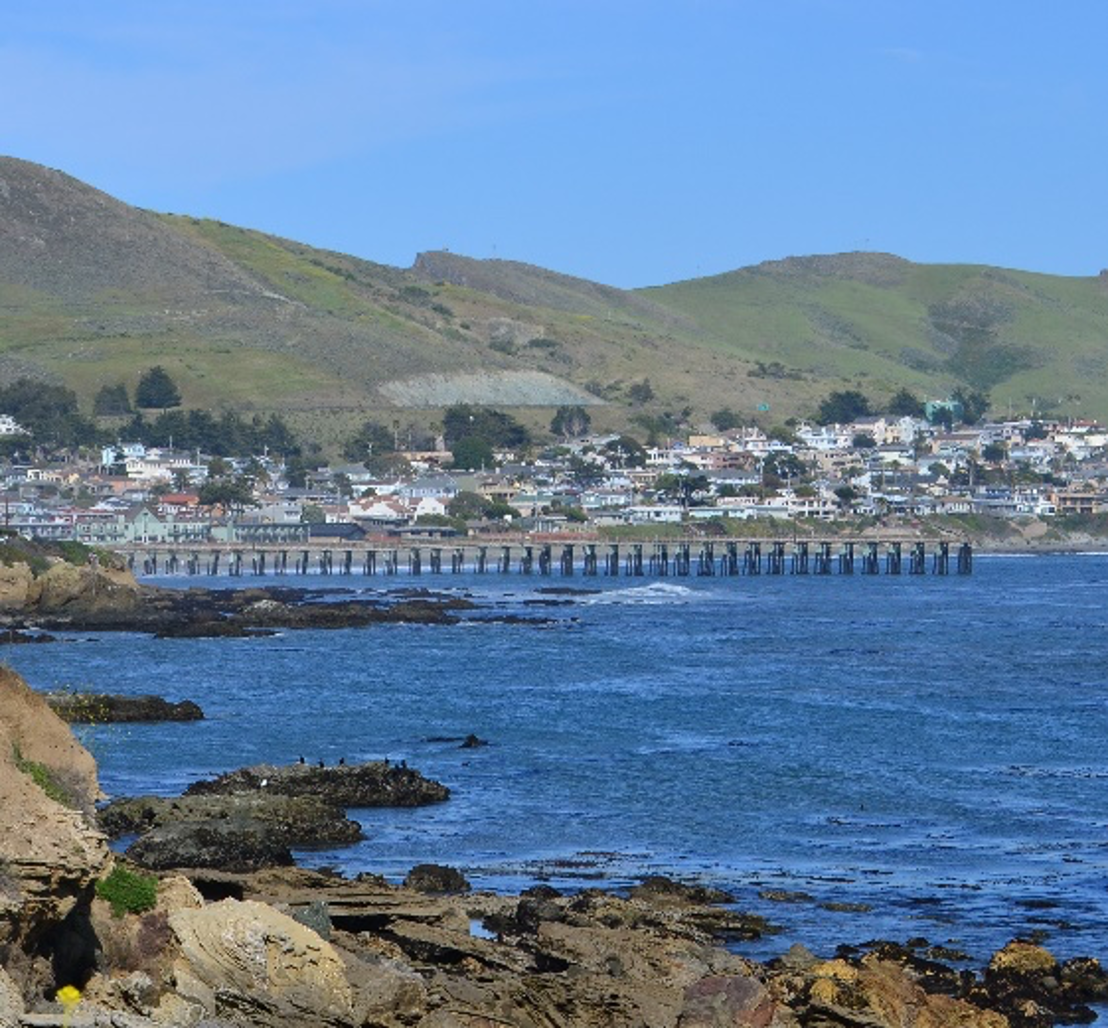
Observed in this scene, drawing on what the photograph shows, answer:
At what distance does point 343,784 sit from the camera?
42.0 m

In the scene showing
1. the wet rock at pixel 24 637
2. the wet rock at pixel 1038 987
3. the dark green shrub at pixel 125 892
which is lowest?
the wet rock at pixel 24 637

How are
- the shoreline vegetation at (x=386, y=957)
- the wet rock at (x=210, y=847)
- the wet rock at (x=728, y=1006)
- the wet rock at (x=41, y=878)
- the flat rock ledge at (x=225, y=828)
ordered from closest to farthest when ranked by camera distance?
the wet rock at (x=728, y=1006), the wet rock at (x=41, y=878), the shoreline vegetation at (x=386, y=957), the wet rock at (x=210, y=847), the flat rock ledge at (x=225, y=828)

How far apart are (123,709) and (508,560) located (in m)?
106

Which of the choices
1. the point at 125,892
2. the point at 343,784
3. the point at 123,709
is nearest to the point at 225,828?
the point at 343,784

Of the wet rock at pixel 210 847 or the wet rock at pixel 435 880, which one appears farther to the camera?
the wet rock at pixel 210 847

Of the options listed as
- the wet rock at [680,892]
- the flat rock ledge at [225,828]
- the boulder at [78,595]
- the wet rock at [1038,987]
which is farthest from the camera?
the boulder at [78,595]

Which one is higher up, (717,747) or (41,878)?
(41,878)

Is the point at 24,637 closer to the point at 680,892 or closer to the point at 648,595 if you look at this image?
the point at 648,595

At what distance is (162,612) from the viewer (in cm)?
10425

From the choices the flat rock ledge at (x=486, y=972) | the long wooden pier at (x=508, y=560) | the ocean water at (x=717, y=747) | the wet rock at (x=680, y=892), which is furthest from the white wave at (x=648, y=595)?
the flat rock ledge at (x=486, y=972)

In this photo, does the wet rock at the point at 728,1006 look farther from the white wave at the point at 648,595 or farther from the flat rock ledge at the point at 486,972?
the white wave at the point at 648,595

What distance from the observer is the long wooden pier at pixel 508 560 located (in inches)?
6220

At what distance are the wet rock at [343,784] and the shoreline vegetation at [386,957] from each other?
32.9 ft

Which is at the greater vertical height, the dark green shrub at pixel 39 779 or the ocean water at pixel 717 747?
the dark green shrub at pixel 39 779
